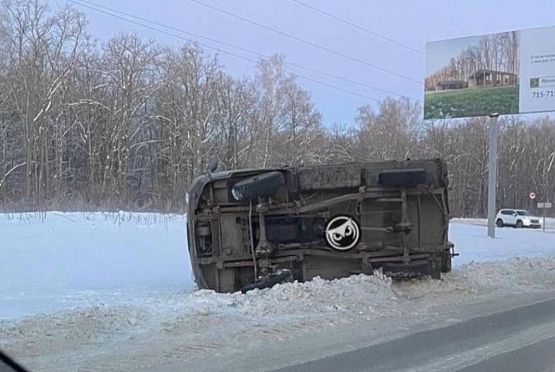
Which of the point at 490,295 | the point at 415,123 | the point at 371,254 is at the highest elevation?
the point at 415,123

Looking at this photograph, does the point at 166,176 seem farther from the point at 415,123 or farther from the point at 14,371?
the point at 14,371

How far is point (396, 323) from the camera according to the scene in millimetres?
9031

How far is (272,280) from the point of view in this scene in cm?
1038

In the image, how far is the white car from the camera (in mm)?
51644

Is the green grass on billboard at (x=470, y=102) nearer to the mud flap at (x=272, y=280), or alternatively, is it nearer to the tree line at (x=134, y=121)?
the tree line at (x=134, y=121)

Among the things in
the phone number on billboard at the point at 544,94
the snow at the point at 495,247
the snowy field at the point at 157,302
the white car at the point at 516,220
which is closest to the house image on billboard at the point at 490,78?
the phone number on billboard at the point at 544,94

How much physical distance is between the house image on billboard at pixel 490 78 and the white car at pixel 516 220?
63.3ft

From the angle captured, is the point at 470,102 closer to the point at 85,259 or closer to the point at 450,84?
the point at 450,84

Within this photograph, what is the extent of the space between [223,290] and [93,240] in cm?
812

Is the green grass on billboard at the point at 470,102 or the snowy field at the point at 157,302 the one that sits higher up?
the green grass on billboard at the point at 470,102

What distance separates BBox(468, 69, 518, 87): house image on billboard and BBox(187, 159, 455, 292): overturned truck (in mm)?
22936

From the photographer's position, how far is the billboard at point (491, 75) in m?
31.1

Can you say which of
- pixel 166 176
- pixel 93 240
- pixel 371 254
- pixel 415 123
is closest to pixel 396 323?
pixel 371 254

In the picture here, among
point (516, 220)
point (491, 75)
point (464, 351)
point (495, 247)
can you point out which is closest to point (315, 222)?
point (464, 351)
